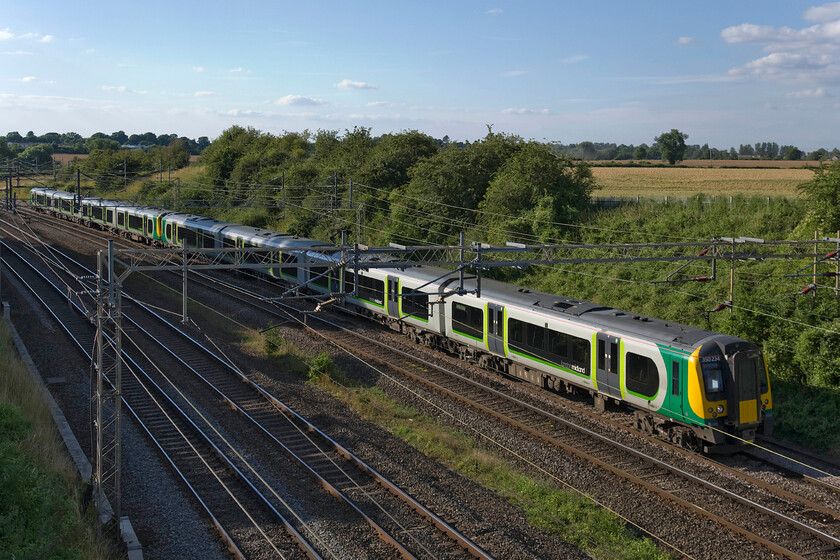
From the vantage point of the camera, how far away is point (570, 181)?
38094 millimetres

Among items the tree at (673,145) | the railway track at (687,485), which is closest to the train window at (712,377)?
the railway track at (687,485)

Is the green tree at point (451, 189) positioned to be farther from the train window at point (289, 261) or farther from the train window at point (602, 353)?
the train window at point (602, 353)

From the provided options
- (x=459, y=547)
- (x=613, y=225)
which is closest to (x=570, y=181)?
(x=613, y=225)

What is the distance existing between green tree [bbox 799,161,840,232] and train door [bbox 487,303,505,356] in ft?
43.6

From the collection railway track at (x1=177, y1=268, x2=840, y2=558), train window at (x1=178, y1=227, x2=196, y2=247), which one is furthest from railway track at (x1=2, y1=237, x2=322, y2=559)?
train window at (x1=178, y1=227, x2=196, y2=247)

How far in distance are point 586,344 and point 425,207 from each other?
2704cm

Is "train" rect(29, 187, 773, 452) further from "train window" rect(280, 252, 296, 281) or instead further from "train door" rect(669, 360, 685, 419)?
"train window" rect(280, 252, 296, 281)

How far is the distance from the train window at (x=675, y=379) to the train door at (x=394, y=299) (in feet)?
39.5

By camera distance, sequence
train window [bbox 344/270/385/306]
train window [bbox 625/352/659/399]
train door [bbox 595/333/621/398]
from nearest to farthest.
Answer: train window [bbox 625/352/659/399] → train door [bbox 595/333/621/398] → train window [bbox 344/270/385/306]

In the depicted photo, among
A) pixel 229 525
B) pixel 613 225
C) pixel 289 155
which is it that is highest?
pixel 289 155

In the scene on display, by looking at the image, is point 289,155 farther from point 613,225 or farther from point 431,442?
point 431,442

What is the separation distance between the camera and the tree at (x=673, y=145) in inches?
2704

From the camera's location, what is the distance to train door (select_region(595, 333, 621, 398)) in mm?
17156

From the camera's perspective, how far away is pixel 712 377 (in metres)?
15.3
